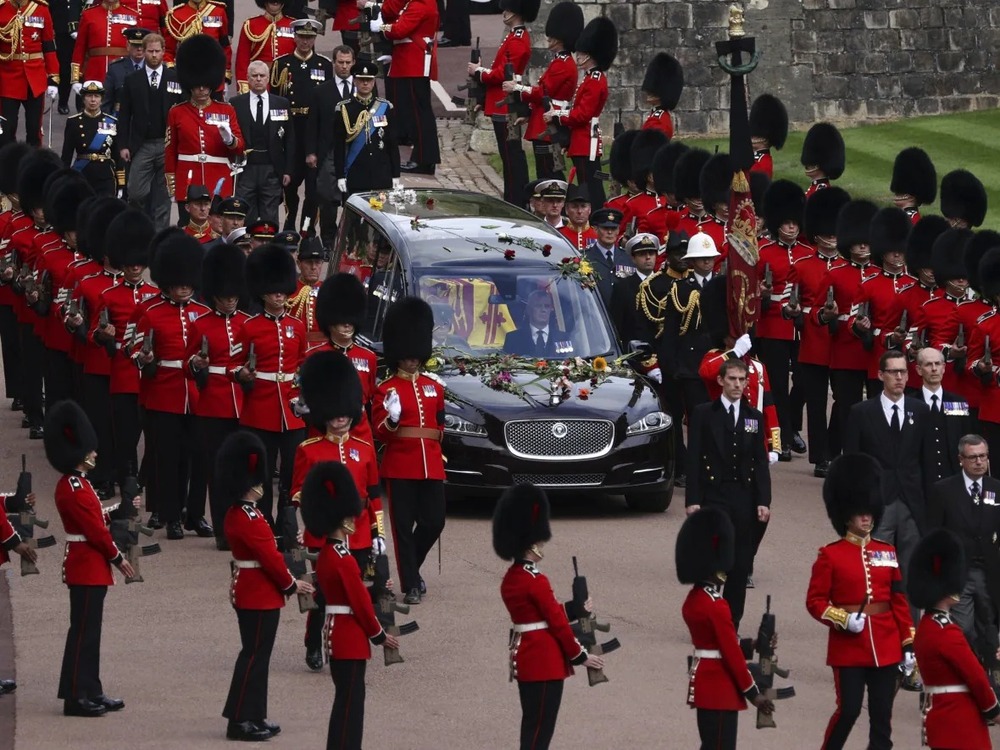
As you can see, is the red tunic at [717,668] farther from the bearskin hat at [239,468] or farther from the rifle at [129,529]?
the rifle at [129,529]

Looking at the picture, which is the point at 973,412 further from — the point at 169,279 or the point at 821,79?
the point at 821,79

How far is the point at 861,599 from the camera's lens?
1063cm

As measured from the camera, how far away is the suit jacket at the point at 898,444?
1299 cm

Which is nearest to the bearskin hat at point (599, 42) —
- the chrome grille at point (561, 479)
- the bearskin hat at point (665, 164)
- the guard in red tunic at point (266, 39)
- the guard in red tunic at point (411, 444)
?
the bearskin hat at point (665, 164)

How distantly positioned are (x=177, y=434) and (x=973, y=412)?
15.7 feet

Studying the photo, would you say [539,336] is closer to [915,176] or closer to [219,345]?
[219,345]

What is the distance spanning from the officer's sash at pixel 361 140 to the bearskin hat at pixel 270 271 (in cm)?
587

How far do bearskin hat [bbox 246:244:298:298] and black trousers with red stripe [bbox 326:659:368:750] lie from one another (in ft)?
13.8

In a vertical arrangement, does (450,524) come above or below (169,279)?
below

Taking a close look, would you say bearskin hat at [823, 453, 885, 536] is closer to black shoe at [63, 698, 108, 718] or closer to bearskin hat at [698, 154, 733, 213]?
black shoe at [63, 698, 108, 718]

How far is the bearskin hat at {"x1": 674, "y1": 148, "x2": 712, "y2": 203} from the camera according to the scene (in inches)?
715

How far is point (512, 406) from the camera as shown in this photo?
49.2 feet

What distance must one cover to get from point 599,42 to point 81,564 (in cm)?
1030

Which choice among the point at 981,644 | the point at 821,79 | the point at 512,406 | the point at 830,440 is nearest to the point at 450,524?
the point at 512,406
